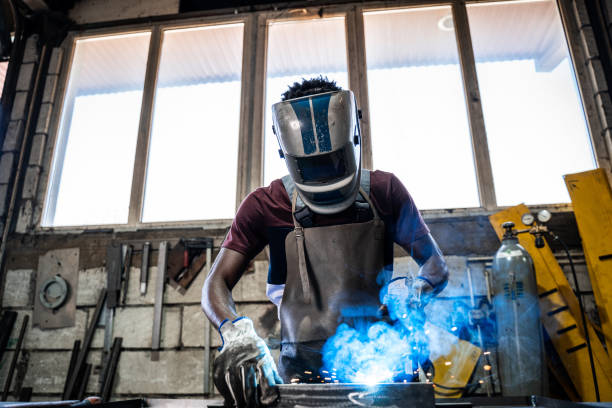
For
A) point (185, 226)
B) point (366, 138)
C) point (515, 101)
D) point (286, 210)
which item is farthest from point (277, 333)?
point (515, 101)

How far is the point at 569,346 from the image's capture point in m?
2.58

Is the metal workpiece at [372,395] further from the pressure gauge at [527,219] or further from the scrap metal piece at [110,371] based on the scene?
the scrap metal piece at [110,371]

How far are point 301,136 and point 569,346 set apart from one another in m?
2.27

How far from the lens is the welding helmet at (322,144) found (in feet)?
5.00

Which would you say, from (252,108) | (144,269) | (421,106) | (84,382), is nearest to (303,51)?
(252,108)

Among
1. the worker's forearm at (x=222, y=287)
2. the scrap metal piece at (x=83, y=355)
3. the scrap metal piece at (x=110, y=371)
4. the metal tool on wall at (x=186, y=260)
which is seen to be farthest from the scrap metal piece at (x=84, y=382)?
the worker's forearm at (x=222, y=287)

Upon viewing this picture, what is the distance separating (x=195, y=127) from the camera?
3795 millimetres

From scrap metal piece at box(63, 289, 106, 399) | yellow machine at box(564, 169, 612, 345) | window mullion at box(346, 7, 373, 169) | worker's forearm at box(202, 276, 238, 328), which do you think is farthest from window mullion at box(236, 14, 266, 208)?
yellow machine at box(564, 169, 612, 345)

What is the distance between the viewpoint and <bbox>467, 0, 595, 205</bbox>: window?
330 cm

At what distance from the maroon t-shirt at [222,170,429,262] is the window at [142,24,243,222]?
1652mm

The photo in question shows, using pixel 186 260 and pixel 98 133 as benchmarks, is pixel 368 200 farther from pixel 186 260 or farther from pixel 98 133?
pixel 98 133

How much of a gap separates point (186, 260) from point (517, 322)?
232 centimetres

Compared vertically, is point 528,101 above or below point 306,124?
above

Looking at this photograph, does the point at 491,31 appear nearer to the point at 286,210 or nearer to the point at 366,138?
the point at 366,138
